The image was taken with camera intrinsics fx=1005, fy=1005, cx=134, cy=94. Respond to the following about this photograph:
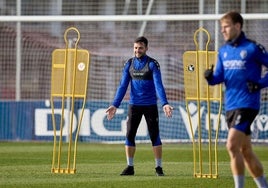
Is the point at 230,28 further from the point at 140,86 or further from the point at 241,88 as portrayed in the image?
the point at 140,86

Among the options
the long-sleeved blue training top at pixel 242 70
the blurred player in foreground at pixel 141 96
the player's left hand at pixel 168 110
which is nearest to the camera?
the long-sleeved blue training top at pixel 242 70

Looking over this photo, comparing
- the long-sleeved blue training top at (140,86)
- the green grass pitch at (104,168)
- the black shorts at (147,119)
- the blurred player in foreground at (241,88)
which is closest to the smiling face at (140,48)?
the long-sleeved blue training top at (140,86)

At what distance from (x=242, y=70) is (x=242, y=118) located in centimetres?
59

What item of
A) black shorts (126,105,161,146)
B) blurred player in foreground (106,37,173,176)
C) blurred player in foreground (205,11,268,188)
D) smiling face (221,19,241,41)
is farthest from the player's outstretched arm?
smiling face (221,19,241,41)

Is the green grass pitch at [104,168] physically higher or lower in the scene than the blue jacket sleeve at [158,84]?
lower

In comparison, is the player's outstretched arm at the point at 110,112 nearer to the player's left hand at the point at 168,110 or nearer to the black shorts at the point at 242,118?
the player's left hand at the point at 168,110

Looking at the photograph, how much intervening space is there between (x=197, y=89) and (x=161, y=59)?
12.4m

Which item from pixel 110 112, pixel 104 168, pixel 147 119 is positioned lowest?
pixel 104 168

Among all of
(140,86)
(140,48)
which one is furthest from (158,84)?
(140,48)

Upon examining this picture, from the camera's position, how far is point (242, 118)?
11672 millimetres

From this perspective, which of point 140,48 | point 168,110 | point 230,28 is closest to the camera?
point 230,28

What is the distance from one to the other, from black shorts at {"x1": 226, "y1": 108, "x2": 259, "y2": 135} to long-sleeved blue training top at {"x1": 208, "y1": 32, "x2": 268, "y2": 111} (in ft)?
0.18

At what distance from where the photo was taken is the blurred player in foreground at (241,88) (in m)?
11.6

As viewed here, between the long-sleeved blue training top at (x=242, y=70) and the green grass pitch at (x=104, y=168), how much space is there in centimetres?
233
